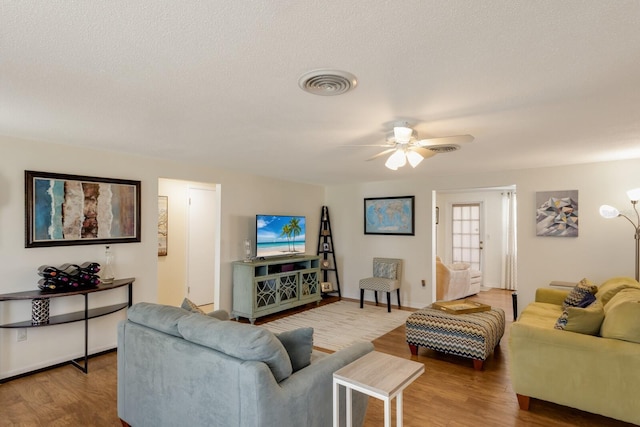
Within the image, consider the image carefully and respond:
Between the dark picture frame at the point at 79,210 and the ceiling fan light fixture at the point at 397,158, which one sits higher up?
the ceiling fan light fixture at the point at 397,158

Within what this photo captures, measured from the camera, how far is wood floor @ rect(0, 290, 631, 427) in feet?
8.36

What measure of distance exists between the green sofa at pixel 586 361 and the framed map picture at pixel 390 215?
11.1 ft

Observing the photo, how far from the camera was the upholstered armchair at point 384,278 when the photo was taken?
18.7 ft

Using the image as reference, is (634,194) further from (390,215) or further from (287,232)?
(287,232)

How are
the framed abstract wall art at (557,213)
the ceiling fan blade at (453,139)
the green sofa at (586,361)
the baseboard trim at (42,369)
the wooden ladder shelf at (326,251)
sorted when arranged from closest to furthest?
the green sofa at (586,361), the ceiling fan blade at (453,139), the baseboard trim at (42,369), the framed abstract wall art at (557,213), the wooden ladder shelf at (326,251)

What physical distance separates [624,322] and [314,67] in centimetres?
266

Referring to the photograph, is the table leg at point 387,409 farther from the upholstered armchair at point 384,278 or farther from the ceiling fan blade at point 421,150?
the upholstered armchair at point 384,278

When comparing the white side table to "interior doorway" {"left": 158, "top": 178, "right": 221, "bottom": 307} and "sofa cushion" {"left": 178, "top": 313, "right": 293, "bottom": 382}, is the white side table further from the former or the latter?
"interior doorway" {"left": 158, "top": 178, "right": 221, "bottom": 307}

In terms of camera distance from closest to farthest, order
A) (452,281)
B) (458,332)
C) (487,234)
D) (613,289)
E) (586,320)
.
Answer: (586,320) < (613,289) < (458,332) < (452,281) < (487,234)

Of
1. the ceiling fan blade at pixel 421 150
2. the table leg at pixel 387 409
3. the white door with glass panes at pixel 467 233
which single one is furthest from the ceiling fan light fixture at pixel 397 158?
the white door with glass panes at pixel 467 233

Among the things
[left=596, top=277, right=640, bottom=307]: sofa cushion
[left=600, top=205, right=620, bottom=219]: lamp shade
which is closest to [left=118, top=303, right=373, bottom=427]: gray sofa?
[left=596, top=277, right=640, bottom=307]: sofa cushion

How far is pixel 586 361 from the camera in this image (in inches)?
97.0

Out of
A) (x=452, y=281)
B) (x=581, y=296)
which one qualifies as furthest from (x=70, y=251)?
(x=452, y=281)

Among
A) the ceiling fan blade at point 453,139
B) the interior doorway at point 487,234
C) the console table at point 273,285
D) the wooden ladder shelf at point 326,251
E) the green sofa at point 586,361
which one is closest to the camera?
the green sofa at point 586,361
